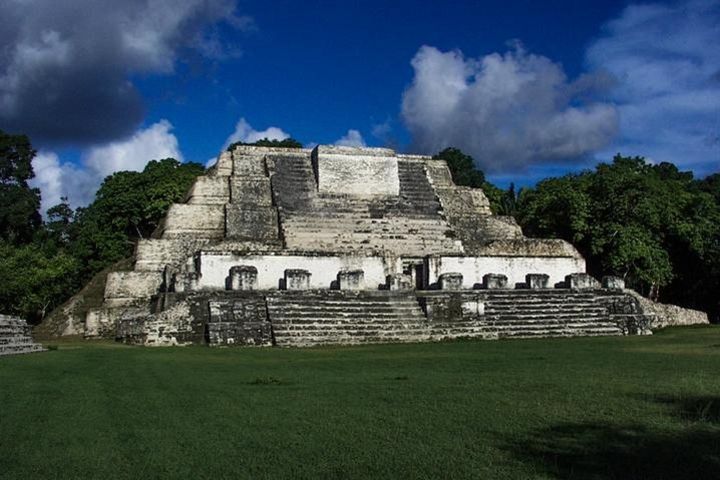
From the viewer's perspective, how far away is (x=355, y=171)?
23.5 m

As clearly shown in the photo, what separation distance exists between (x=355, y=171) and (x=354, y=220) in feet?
7.13

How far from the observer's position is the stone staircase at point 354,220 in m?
21.3

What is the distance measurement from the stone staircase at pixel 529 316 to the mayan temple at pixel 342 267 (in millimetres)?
37

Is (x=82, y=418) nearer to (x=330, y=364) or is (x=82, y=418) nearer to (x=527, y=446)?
(x=527, y=446)

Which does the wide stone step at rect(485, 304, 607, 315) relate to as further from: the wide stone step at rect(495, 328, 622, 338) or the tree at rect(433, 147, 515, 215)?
the tree at rect(433, 147, 515, 215)

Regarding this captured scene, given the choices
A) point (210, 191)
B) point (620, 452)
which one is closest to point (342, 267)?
point (210, 191)

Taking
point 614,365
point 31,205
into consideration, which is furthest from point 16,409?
point 31,205

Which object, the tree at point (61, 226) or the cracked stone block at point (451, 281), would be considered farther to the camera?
the tree at point (61, 226)

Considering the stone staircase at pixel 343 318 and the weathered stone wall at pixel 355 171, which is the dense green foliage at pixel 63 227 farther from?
the stone staircase at pixel 343 318

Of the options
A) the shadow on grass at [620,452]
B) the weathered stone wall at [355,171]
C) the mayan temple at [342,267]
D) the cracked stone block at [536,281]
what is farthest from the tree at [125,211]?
the shadow on grass at [620,452]

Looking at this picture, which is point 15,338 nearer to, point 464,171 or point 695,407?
point 695,407

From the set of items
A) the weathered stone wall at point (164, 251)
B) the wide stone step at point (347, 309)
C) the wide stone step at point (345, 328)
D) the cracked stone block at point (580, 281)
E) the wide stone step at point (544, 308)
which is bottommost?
the wide stone step at point (345, 328)

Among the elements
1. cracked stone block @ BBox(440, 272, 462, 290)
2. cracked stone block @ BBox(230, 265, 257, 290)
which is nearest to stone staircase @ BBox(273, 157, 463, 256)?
cracked stone block @ BBox(440, 272, 462, 290)

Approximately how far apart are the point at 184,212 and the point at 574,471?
18.9 metres
